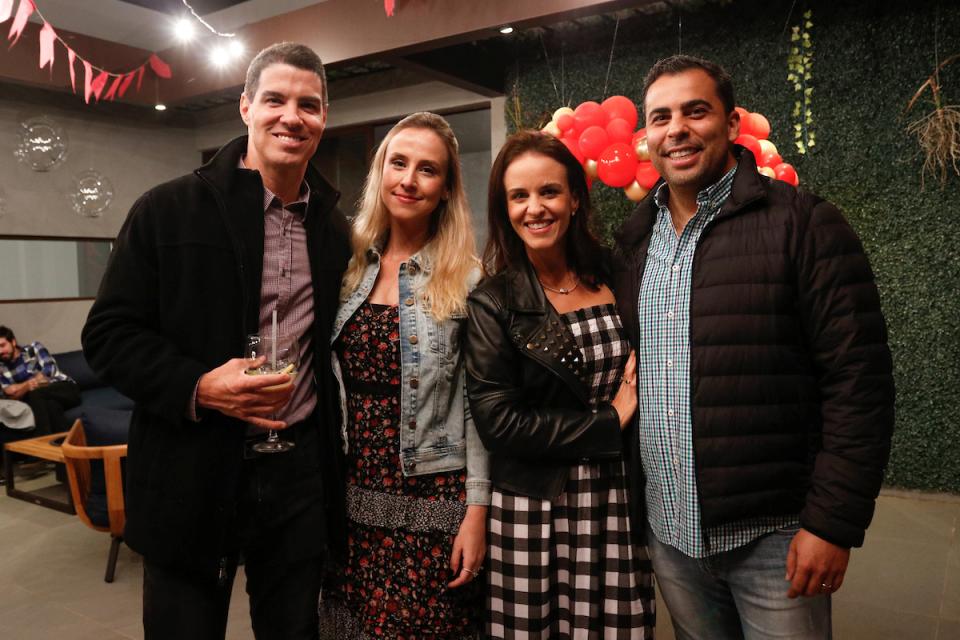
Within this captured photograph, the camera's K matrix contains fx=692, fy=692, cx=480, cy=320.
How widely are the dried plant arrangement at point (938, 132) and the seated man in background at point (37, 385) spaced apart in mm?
6779

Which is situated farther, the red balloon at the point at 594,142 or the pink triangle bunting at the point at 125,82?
the pink triangle bunting at the point at 125,82

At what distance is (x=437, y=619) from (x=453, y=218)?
989 millimetres

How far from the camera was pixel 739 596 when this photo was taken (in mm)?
1441

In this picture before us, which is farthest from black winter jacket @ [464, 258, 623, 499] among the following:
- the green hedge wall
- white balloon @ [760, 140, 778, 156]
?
the green hedge wall

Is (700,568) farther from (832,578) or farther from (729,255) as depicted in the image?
(729,255)

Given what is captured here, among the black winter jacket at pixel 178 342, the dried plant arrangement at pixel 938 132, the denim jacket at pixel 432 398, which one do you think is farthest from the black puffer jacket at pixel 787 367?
the dried plant arrangement at pixel 938 132

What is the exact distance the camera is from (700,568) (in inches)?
58.5

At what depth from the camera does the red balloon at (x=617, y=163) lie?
403cm

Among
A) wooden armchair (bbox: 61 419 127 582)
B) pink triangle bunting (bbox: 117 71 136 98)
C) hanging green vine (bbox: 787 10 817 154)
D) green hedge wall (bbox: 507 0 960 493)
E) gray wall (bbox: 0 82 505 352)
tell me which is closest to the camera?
wooden armchair (bbox: 61 419 127 582)

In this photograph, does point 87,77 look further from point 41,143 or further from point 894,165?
point 894,165

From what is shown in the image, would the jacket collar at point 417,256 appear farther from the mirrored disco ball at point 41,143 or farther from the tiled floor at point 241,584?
the mirrored disco ball at point 41,143

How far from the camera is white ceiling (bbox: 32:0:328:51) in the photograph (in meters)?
5.68

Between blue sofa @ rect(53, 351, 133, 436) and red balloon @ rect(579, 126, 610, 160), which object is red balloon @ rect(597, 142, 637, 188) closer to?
red balloon @ rect(579, 126, 610, 160)

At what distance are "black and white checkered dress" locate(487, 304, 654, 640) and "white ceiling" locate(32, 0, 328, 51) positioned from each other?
191 inches
